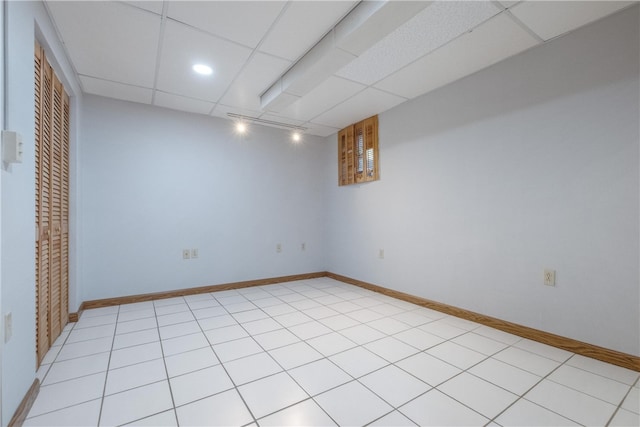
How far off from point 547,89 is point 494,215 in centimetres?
115

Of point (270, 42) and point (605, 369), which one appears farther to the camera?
point (270, 42)

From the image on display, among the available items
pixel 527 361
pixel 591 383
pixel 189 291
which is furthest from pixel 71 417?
pixel 591 383

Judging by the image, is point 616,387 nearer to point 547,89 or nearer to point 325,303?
point 547,89

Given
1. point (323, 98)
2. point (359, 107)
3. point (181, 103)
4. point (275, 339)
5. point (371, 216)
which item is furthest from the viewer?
point (371, 216)

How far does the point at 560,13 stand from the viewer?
203 centimetres

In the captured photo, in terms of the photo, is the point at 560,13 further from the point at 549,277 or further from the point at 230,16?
the point at 230,16

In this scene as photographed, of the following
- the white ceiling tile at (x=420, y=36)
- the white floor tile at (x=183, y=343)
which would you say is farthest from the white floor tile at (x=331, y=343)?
the white ceiling tile at (x=420, y=36)

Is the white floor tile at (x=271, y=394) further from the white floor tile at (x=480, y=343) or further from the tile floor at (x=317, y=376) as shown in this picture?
the white floor tile at (x=480, y=343)

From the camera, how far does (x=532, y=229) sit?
8.23 feet

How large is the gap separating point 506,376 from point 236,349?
198 centimetres

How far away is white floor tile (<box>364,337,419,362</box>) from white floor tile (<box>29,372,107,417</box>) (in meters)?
1.88

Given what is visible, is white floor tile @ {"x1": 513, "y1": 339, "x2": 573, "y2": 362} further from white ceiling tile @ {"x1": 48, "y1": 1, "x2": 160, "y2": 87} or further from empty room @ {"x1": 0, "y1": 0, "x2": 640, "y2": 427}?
white ceiling tile @ {"x1": 48, "y1": 1, "x2": 160, "y2": 87}

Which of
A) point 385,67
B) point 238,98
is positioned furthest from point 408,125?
point 238,98

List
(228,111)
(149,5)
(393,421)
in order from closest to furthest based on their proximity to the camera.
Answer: (393,421), (149,5), (228,111)
